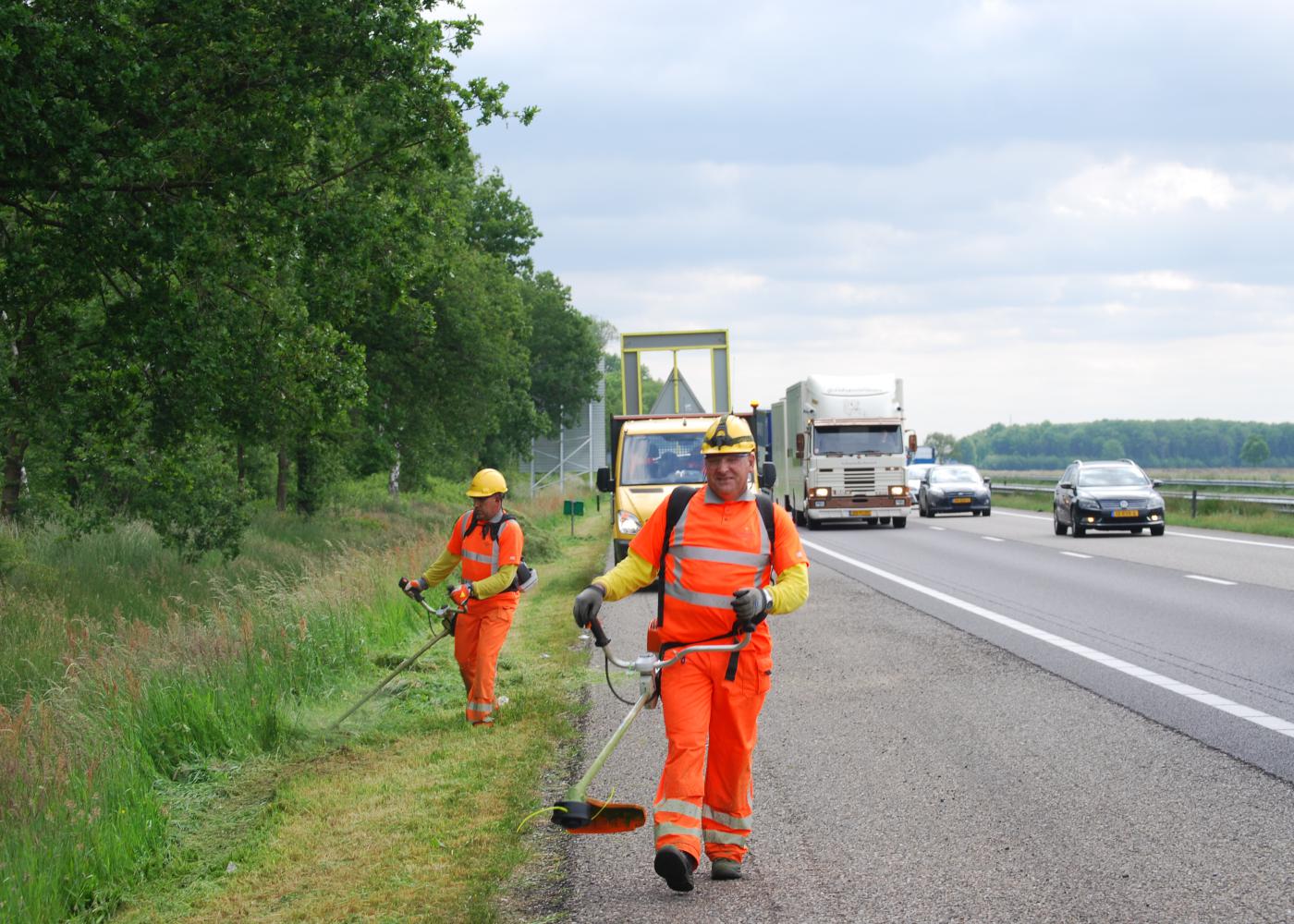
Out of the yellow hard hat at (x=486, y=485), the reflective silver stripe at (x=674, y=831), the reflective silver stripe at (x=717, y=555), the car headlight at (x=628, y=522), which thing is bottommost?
the reflective silver stripe at (x=674, y=831)

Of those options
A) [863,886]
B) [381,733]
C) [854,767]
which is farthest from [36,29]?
[863,886]

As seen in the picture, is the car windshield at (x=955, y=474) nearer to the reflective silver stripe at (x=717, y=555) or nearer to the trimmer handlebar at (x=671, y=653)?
the reflective silver stripe at (x=717, y=555)

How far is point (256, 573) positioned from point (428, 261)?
7010 mm

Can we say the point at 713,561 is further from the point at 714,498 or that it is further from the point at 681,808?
the point at 681,808

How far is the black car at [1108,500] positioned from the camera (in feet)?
93.5

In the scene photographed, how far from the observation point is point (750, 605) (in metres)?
5.25

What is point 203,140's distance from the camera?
1318 centimetres

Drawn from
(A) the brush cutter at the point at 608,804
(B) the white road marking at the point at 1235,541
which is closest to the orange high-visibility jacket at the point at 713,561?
(A) the brush cutter at the point at 608,804

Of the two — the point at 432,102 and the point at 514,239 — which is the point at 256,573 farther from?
the point at 514,239

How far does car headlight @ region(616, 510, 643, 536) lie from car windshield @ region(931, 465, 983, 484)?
25.5m

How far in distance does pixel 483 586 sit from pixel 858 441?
25776 mm

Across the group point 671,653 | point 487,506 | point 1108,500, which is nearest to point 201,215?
point 487,506

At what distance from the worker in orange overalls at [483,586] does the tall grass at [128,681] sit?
1202 mm

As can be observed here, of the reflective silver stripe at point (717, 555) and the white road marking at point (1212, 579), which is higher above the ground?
the reflective silver stripe at point (717, 555)
